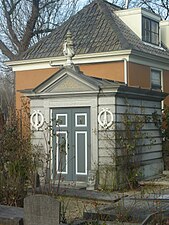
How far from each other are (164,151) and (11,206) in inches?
314

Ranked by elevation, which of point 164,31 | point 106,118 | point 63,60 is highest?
point 164,31

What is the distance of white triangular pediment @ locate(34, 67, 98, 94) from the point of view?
1317cm

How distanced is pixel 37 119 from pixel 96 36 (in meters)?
7.81

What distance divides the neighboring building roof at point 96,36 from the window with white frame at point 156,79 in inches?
29.1

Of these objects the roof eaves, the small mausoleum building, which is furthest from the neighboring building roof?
the small mausoleum building

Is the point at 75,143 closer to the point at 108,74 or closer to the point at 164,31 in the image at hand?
the point at 108,74

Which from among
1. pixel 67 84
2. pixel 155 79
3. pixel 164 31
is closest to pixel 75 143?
pixel 67 84

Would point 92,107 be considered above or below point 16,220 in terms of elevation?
above

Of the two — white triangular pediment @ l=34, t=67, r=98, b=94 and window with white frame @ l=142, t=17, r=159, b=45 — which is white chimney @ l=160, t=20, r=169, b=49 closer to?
window with white frame @ l=142, t=17, r=159, b=45

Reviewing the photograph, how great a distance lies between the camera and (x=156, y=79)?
2175 cm

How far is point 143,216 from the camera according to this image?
26.6ft

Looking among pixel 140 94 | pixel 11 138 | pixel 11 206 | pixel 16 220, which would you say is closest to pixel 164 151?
pixel 140 94

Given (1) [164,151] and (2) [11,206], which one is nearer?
(2) [11,206]

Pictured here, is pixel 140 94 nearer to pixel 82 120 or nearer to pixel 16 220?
pixel 82 120
